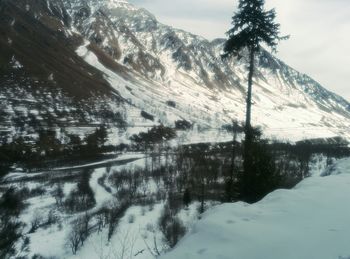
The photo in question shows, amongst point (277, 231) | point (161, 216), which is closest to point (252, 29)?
point (277, 231)

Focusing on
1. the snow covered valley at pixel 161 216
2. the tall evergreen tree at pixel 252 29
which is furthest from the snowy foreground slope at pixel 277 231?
the tall evergreen tree at pixel 252 29

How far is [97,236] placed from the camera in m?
75.7

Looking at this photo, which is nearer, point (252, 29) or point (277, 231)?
point (277, 231)

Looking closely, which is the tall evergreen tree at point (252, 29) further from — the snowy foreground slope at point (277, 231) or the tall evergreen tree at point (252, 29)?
the snowy foreground slope at point (277, 231)

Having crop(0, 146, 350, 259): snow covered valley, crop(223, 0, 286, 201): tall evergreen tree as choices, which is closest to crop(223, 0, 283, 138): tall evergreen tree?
crop(223, 0, 286, 201): tall evergreen tree

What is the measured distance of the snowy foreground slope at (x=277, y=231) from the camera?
7.73 meters

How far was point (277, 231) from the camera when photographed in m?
8.88

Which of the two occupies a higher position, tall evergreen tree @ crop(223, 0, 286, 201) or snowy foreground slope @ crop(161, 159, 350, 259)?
tall evergreen tree @ crop(223, 0, 286, 201)

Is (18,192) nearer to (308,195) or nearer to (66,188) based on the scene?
(66,188)

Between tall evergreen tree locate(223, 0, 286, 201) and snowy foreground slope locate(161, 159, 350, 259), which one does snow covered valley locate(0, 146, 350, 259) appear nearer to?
snowy foreground slope locate(161, 159, 350, 259)

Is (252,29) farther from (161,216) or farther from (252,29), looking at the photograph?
(161,216)

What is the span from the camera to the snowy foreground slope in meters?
7.73

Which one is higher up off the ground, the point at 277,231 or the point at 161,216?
the point at 277,231

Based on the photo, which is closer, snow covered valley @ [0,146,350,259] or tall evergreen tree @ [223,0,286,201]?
snow covered valley @ [0,146,350,259]
